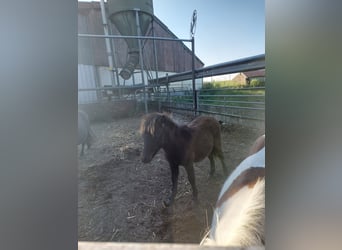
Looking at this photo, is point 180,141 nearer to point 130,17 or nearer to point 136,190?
point 136,190

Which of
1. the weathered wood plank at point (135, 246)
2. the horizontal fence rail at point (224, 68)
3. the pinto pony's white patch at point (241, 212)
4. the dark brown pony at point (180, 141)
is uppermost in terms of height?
the horizontal fence rail at point (224, 68)

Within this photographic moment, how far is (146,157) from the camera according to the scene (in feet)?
2.39

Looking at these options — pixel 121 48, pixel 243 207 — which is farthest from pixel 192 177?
pixel 121 48

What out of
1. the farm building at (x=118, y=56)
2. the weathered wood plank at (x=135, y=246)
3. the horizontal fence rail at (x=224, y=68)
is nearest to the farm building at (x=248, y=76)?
the horizontal fence rail at (x=224, y=68)

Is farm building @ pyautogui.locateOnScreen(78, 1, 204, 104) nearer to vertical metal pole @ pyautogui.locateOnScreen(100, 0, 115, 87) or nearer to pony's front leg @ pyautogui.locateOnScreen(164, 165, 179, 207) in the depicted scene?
vertical metal pole @ pyautogui.locateOnScreen(100, 0, 115, 87)

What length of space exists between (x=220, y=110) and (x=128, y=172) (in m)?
0.37

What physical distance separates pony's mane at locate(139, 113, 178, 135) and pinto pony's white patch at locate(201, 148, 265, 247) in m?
0.27

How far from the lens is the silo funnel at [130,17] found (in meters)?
0.70

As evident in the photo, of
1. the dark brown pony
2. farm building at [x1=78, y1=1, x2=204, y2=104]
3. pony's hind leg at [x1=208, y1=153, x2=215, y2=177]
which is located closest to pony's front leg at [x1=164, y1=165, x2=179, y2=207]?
the dark brown pony

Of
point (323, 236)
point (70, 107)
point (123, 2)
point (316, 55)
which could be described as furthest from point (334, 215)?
point (123, 2)

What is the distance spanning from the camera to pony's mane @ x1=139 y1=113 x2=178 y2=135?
74cm

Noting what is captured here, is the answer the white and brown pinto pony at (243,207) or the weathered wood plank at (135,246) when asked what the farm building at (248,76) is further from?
the weathered wood plank at (135,246)

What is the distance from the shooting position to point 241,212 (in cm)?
69

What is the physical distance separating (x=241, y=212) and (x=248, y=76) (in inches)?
16.8
